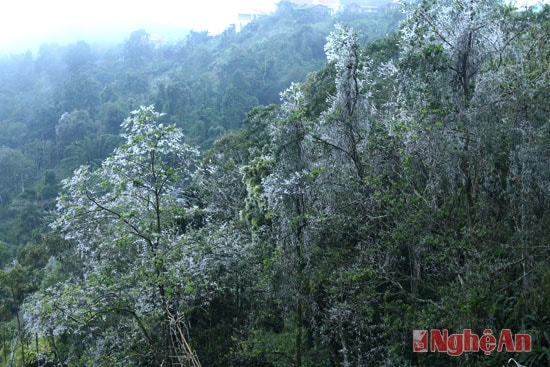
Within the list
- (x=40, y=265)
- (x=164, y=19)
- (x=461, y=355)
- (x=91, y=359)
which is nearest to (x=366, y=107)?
(x=461, y=355)

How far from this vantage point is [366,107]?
216 inches

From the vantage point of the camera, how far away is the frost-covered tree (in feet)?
15.9

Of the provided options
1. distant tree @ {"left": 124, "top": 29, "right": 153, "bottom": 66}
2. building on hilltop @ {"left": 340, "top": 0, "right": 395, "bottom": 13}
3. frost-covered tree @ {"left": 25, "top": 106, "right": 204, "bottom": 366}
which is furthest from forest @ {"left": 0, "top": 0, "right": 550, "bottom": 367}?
building on hilltop @ {"left": 340, "top": 0, "right": 395, "bottom": 13}

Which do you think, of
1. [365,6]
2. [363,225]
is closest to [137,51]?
[365,6]

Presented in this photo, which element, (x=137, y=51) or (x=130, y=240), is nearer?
(x=130, y=240)

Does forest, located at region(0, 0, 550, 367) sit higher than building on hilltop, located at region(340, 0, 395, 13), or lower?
lower

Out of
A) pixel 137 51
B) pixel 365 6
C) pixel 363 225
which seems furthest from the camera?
pixel 365 6

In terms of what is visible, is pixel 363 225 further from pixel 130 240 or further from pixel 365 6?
pixel 365 6

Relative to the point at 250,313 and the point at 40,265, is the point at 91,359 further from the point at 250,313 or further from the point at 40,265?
the point at 40,265

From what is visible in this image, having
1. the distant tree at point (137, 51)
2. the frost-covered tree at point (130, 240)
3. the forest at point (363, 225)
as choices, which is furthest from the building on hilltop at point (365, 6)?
the frost-covered tree at point (130, 240)

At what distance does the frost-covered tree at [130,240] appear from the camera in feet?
15.9

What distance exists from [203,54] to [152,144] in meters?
42.9

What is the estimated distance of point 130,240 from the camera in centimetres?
516

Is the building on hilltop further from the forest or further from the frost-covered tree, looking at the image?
the frost-covered tree
